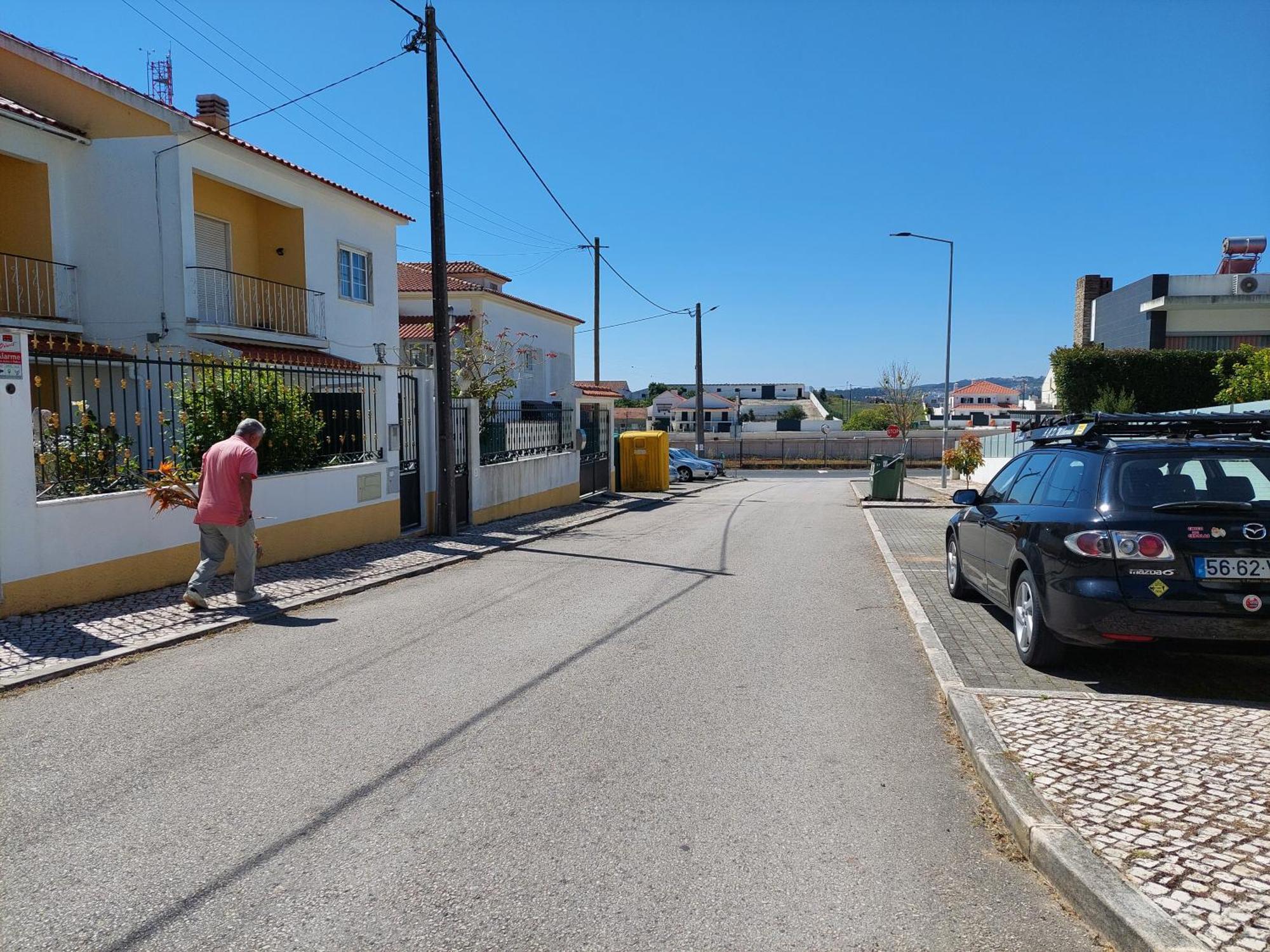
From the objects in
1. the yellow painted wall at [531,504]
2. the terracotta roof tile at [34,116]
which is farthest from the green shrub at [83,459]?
the terracotta roof tile at [34,116]

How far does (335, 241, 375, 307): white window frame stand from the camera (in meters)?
19.4

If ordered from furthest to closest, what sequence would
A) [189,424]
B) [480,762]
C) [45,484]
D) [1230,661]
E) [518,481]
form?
[518,481], [189,424], [45,484], [1230,661], [480,762]

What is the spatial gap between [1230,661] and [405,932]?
5.85 meters

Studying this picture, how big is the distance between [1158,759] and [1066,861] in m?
1.30

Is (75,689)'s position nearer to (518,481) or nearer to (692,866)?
(692,866)

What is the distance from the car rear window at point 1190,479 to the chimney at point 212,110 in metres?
19.0

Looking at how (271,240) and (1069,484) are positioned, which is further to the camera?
(271,240)

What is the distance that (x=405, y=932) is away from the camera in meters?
2.95

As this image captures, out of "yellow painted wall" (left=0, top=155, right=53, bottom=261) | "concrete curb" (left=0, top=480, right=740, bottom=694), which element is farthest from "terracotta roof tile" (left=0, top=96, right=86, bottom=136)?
"concrete curb" (left=0, top=480, right=740, bottom=694)

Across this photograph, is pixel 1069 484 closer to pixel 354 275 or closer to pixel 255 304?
pixel 255 304

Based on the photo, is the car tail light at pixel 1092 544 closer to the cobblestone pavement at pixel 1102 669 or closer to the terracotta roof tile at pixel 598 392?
the cobblestone pavement at pixel 1102 669

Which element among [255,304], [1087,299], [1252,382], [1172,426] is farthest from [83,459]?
A: [1087,299]

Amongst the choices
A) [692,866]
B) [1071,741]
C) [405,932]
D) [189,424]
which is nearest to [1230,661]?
[1071,741]

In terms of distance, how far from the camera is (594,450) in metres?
24.2
